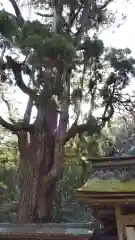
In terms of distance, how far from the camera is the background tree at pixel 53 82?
710 centimetres

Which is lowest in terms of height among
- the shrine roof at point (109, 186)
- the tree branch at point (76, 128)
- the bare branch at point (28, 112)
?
the shrine roof at point (109, 186)

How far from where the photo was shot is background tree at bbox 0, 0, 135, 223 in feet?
23.3

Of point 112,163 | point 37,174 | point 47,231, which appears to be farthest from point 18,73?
point 47,231

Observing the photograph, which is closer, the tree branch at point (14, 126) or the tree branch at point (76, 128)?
the tree branch at point (14, 126)

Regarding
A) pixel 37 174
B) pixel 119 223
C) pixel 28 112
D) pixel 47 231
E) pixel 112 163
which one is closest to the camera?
pixel 119 223

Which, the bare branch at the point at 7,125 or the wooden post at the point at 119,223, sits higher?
the bare branch at the point at 7,125

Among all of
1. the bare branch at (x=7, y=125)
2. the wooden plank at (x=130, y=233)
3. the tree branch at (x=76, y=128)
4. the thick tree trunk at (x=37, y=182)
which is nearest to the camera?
the wooden plank at (x=130, y=233)

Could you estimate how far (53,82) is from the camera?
24.8 feet

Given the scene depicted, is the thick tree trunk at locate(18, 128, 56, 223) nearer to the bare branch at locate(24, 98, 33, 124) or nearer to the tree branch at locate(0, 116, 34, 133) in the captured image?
the tree branch at locate(0, 116, 34, 133)

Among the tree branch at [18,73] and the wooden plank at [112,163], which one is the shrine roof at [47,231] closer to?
the wooden plank at [112,163]

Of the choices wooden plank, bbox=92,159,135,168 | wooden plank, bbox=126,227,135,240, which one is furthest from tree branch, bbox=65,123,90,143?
wooden plank, bbox=126,227,135,240

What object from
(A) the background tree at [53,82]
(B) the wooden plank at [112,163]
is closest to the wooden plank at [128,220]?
(B) the wooden plank at [112,163]

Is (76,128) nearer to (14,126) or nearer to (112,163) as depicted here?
(14,126)

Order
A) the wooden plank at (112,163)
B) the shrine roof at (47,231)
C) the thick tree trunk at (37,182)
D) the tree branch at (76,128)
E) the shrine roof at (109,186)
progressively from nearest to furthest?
the shrine roof at (109,186) < the wooden plank at (112,163) < the shrine roof at (47,231) < the thick tree trunk at (37,182) < the tree branch at (76,128)
